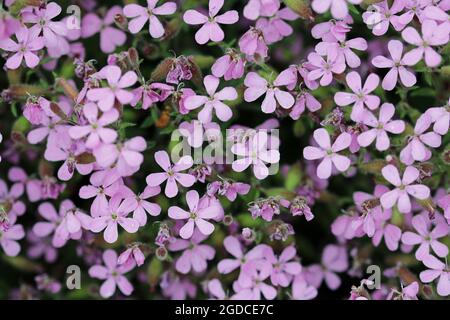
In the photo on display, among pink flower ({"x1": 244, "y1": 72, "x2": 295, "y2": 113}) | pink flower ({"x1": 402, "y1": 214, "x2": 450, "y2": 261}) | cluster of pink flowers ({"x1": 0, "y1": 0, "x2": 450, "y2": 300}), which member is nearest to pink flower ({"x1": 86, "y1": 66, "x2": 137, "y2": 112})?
cluster of pink flowers ({"x1": 0, "y1": 0, "x2": 450, "y2": 300})

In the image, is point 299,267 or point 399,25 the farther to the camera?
point 299,267

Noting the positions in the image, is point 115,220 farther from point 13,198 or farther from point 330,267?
point 330,267

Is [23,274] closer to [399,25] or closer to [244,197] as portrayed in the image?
[244,197]

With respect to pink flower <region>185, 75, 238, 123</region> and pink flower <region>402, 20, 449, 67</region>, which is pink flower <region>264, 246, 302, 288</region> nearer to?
pink flower <region>185, 75, 238, 123</region>

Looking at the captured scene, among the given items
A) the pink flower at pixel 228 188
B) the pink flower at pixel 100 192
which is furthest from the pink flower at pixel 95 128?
the pink flower at pixel 228 188

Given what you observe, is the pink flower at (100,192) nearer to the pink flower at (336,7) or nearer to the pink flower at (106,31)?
the pink flower at (106,31)
